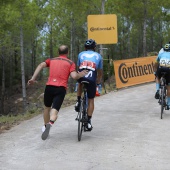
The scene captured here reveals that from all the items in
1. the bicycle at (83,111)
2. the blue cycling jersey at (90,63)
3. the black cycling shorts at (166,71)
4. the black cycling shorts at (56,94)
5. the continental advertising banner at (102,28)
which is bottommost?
the bicycle at (83,111)

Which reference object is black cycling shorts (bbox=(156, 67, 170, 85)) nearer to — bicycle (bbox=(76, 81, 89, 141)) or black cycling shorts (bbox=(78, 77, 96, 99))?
black cycling shorts (bbox=(78, 77, 96, 99))

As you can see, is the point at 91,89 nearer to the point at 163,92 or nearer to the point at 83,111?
the point at 83,111

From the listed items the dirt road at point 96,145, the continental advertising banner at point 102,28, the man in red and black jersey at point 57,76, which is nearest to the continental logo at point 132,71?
the continental advertising banner at point 102,28

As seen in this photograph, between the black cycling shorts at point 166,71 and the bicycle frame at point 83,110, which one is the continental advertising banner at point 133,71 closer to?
the black cycling shorts at point 166,71

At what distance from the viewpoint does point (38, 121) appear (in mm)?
9242

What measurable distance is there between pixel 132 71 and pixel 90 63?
11.1m

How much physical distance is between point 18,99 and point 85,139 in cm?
3369

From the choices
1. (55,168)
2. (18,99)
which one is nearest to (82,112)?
(55,168)

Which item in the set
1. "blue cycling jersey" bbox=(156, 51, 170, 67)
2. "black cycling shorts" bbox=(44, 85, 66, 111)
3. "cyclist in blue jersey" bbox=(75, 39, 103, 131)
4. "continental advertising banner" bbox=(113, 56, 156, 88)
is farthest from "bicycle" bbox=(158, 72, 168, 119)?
"continental advertising banner" bbox=(113, 56, 156, 88)

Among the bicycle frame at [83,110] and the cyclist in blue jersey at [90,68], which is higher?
the cyclist in blue jersey at [90,68]

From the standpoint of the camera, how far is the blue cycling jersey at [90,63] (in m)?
7.02

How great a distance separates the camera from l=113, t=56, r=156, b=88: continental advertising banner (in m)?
17.1

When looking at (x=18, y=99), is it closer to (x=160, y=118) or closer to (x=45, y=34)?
(x=45, y=34)

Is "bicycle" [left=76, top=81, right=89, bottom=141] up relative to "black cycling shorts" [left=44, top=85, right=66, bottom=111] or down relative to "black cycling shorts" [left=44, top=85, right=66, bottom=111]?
down
